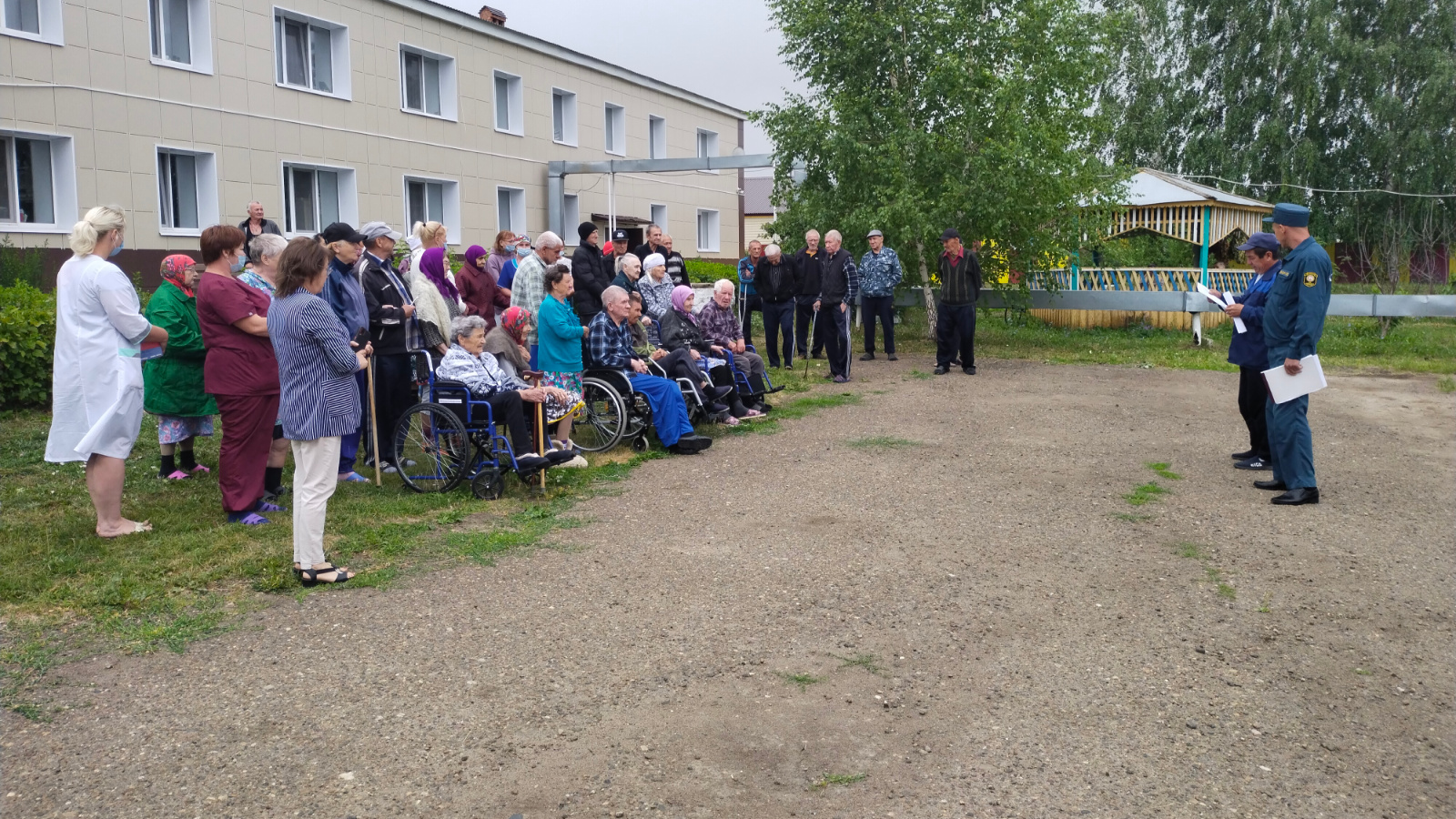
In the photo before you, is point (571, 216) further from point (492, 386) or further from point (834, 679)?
point (834, 679)

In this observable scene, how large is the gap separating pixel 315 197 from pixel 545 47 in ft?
23.1

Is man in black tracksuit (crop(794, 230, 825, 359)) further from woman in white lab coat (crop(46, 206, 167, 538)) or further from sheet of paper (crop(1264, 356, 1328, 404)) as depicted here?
woman in white lab coat (crop(46, 206, 167, 538))

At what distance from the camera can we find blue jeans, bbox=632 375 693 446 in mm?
9000

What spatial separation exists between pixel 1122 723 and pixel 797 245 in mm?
15074

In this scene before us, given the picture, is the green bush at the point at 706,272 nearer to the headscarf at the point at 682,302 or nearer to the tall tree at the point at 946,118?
the tall tree at the point at 946,118

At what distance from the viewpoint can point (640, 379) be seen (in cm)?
902

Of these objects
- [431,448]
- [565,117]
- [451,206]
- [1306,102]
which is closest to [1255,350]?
[431,448]

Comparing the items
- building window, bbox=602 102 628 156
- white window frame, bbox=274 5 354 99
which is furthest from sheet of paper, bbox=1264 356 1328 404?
building window, bbox=602 102 628 156

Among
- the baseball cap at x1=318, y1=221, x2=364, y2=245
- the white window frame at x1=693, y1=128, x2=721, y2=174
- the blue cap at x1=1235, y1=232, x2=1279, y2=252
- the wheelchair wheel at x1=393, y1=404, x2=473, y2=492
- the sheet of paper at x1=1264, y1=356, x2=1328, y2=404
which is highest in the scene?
the white window frame at x1=693, y1=128, x2=721, y2=174

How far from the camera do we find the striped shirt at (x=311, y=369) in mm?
5352

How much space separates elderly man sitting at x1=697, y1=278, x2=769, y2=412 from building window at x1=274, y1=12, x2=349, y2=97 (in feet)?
33.2

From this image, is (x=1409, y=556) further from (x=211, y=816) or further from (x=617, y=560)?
(x=211, y=816)

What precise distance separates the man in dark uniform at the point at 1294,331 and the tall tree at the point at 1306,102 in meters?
27.9

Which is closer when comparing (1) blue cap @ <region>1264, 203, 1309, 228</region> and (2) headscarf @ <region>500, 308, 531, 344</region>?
(1) blue cap @ <region>1264, 203, 1309, 228</region>
